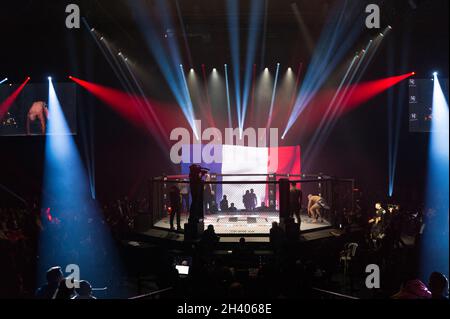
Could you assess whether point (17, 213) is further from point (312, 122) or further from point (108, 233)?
point (312, 122)

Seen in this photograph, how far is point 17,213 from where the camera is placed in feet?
32.7

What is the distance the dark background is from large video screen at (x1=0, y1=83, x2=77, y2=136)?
0.36m

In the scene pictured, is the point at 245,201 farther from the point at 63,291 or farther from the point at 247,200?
the point at 63,291

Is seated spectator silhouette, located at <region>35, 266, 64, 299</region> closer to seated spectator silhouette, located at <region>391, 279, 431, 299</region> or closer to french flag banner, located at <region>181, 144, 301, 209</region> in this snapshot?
seated spectator silhouette, located at <region>391, 279, 431, 299</region>

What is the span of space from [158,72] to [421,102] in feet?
34.8

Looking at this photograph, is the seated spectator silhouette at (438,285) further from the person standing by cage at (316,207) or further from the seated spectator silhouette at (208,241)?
the person standing by cage at (316,207)

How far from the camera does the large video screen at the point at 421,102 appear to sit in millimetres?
14078

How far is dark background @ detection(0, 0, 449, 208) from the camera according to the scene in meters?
12.6

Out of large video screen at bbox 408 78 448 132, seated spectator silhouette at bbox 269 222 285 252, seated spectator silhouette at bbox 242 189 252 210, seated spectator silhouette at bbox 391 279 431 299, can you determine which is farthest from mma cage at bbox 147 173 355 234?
seated spectator silhouette at bbox 391 279 431 299

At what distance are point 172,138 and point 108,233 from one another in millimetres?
7799

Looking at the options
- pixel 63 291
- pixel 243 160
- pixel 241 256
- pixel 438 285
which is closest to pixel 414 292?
pixel 438 285

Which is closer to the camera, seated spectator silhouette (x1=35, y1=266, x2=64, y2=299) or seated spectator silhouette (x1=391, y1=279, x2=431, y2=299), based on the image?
seated spectator silhouette (x1=391, y1=279, x2=431, y2=299)

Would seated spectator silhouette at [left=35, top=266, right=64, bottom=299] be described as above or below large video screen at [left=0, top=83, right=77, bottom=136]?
below
